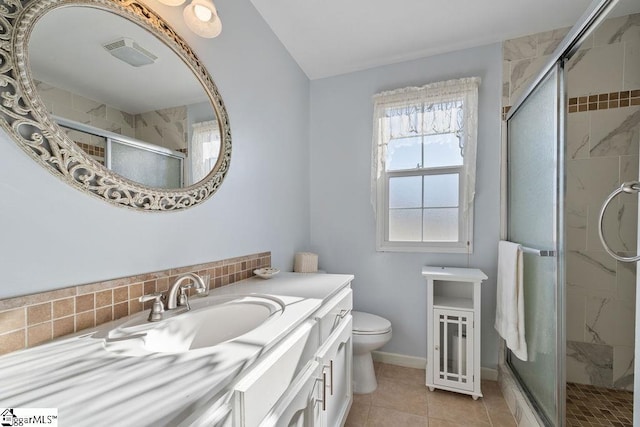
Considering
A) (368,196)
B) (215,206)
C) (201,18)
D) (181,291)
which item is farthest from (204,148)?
(368,196)

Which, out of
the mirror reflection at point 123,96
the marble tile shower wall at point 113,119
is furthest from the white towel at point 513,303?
the marble tile shower wall at point 113,119

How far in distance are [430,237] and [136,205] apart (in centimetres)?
195

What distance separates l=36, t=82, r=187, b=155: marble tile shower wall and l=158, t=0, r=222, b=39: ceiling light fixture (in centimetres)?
34

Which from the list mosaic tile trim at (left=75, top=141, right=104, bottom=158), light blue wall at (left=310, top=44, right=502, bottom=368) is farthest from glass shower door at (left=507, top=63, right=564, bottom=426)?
mosaic tile trim at (left=75, top=141, right=104, bottom=158)

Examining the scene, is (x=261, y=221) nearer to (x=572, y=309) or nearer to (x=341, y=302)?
(x=341, y=302)

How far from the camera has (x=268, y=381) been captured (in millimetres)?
687

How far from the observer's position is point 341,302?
4.49 feet

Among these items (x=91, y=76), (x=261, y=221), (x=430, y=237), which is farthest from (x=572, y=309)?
(x=91, y=76)

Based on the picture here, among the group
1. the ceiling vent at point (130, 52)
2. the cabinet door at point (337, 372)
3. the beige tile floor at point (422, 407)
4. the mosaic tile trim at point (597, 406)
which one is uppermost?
the ceiling vent at point (130, 52)

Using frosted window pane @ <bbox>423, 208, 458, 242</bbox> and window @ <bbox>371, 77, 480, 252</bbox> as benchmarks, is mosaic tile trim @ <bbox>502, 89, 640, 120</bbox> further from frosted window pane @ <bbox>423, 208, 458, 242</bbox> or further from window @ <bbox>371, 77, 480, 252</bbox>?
frosted window pane @ <bbox>423, 208, 458, 242</bbox>

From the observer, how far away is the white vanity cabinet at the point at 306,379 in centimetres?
63

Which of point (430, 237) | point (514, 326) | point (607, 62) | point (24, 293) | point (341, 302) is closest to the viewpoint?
point (24, 293)

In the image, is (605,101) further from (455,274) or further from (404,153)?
(455,274)

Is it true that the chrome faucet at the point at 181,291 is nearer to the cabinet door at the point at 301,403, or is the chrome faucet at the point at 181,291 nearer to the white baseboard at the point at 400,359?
the cabinet door at the point at 301,403
